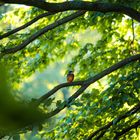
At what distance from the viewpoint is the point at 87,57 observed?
7.86 meters

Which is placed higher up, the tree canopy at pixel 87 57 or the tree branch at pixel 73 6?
the tree canopy at pixel 87 57

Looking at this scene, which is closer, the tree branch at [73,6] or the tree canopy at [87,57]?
the tree branch at [73,6]

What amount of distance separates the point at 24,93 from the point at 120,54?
22.7ft

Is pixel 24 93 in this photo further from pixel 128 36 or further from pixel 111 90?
pixel 128 36

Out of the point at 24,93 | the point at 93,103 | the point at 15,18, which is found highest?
the point at 15,18

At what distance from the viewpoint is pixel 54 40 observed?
23.3ft

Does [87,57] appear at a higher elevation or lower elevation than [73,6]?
higher

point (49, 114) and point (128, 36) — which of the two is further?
point (128, 36)

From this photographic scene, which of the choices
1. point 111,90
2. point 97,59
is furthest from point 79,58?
point 111,90

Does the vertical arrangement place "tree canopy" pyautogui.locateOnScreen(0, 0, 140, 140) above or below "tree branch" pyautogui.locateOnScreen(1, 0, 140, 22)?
above

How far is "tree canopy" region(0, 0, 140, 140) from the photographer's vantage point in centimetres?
465

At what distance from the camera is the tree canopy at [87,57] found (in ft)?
15.3

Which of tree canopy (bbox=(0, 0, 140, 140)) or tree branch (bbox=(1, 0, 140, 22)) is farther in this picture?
tree canopy (bbox=(0, 0, 140, 140))

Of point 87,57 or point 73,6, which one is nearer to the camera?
point 73,6
